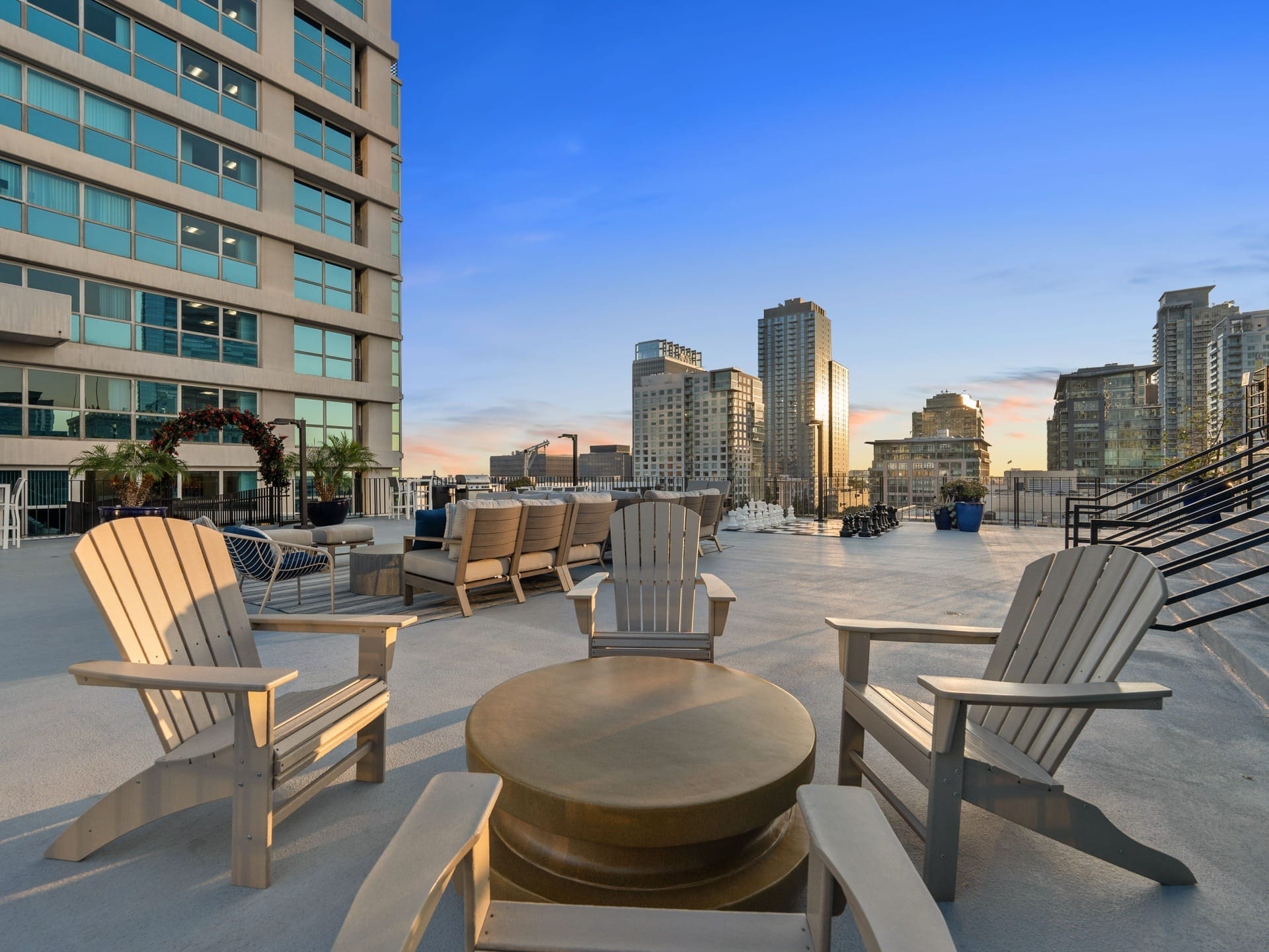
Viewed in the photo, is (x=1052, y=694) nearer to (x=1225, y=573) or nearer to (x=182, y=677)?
(x=182, y=677)

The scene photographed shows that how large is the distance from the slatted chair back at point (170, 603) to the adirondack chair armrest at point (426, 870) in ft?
4.24

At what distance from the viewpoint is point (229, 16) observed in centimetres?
1521

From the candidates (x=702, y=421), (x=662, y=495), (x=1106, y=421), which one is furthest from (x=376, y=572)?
(x=1106, y=421)

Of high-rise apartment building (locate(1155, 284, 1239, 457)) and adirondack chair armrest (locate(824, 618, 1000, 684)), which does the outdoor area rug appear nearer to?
adirondack chair armrest (locate(824, 618, 1000, 684))

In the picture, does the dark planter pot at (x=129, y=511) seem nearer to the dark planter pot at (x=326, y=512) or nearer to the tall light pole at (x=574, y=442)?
the dark planter pot at (x=326, y=512)

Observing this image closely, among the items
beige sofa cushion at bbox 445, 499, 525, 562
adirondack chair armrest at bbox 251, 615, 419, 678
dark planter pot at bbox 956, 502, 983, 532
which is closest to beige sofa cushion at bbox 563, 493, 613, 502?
beige sofa cushion at bbox 445, 499, 525, 562

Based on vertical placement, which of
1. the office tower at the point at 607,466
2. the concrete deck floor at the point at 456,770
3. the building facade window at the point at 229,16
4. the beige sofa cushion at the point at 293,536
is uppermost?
the building facade window at the point at 229,16

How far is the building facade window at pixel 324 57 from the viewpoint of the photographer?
1691 centimetres

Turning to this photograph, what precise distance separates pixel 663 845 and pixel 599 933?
0.35 meters

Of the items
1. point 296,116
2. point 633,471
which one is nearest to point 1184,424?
point 633,471

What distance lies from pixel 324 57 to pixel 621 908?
75.2 ft

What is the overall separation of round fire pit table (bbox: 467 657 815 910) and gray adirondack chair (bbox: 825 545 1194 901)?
35cm

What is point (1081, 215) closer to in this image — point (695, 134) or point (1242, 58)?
point (1242, 58)

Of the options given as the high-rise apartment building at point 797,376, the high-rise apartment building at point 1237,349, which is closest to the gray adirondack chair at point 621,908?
the high-rise apartment building at point 1237,349
